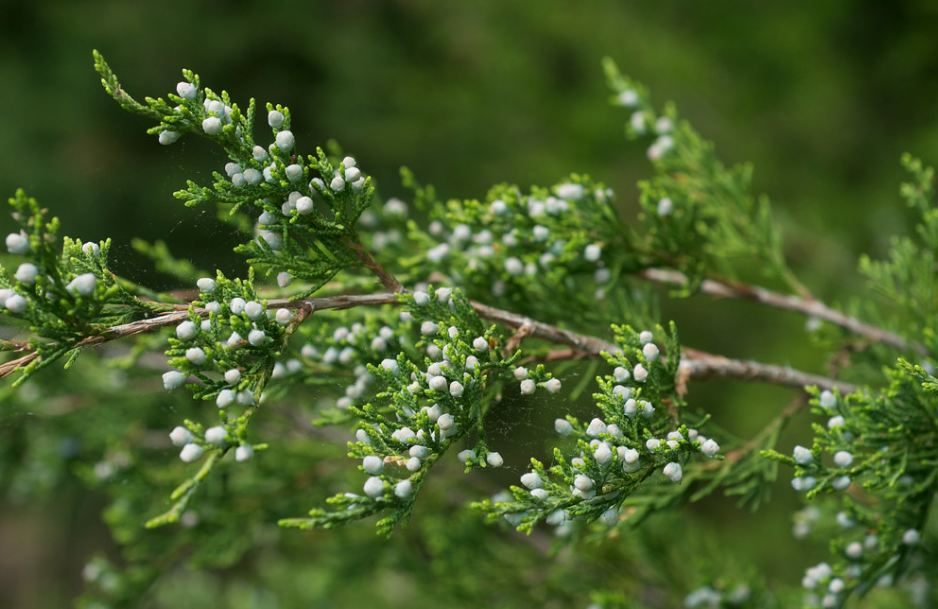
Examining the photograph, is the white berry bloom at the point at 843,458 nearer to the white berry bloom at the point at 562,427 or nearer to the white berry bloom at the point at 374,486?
the white berry bloom at the point at 562,427

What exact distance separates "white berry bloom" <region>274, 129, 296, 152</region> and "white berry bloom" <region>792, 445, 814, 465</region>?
39.1 inches

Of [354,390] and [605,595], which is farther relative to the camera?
[605,595]

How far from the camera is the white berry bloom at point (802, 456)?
137 cm

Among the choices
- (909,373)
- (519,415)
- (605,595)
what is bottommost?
(605,595)

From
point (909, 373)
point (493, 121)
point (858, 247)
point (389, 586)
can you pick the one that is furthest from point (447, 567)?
point (493, 121)

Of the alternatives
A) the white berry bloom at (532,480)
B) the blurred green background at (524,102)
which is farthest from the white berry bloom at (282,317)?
the blurred green background at (524,102)

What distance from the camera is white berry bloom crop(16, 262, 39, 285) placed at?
47.1 inches

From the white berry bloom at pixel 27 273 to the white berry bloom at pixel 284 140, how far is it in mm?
414

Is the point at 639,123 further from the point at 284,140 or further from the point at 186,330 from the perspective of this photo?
the point at 186,330

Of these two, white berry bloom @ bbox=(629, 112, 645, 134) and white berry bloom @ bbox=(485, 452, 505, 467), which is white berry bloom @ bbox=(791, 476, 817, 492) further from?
white berry bloom @ bbox=(629, 112, 645, 134)

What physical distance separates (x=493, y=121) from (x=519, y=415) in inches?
180

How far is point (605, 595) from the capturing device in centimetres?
191

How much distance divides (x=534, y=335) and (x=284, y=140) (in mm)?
597

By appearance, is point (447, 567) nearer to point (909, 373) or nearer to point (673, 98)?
point (909, 373)
